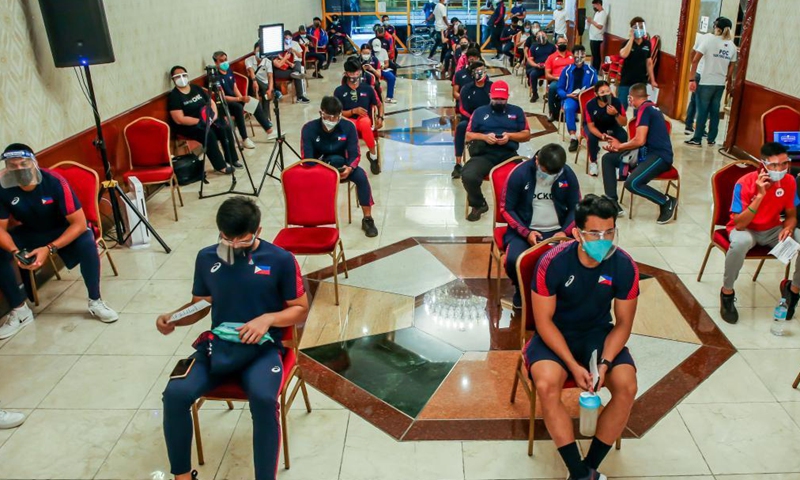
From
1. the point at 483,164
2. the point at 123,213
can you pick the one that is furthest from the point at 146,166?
the point at 483,164

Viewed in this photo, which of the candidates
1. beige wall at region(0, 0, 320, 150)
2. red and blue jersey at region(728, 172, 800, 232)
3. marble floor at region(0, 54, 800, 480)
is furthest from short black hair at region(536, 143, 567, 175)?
beige wall at region(0, 0, 320, 150)

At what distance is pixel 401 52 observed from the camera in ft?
61.2

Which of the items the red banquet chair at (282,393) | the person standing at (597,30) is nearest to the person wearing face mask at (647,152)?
the red banquet chair at (282,393)

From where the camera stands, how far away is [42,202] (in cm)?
424

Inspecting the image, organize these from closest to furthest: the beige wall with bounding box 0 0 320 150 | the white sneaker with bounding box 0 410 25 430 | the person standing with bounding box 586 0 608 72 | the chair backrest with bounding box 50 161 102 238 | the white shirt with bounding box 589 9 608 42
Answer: the white sneaker with bounding box 0 410 25 430 < the chair backrest with bounding box 50 161 102 238 < the beige wall with bounding box 0 0 320 150 < the person standing with bounding box 586 0 608 72 < the white shirt with bounding box 589 9 608 42

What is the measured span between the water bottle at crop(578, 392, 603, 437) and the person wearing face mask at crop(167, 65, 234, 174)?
543 cm

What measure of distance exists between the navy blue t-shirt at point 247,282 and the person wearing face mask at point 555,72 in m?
7.19

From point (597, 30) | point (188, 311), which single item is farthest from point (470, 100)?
point (597, 30)

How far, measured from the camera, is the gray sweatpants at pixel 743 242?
13.5 feet

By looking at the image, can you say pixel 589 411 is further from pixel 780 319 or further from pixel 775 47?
pixel 775 47

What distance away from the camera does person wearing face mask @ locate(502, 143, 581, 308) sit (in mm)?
A: 4102

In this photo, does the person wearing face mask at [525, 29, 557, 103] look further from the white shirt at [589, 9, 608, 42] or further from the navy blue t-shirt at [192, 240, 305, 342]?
the navy blue t-shirt at [192, 240, 305, 342]

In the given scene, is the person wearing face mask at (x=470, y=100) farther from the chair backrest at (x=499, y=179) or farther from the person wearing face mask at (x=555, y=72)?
the chair backrest at (x=499, y=179)

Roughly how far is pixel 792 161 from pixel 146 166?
576 cm
